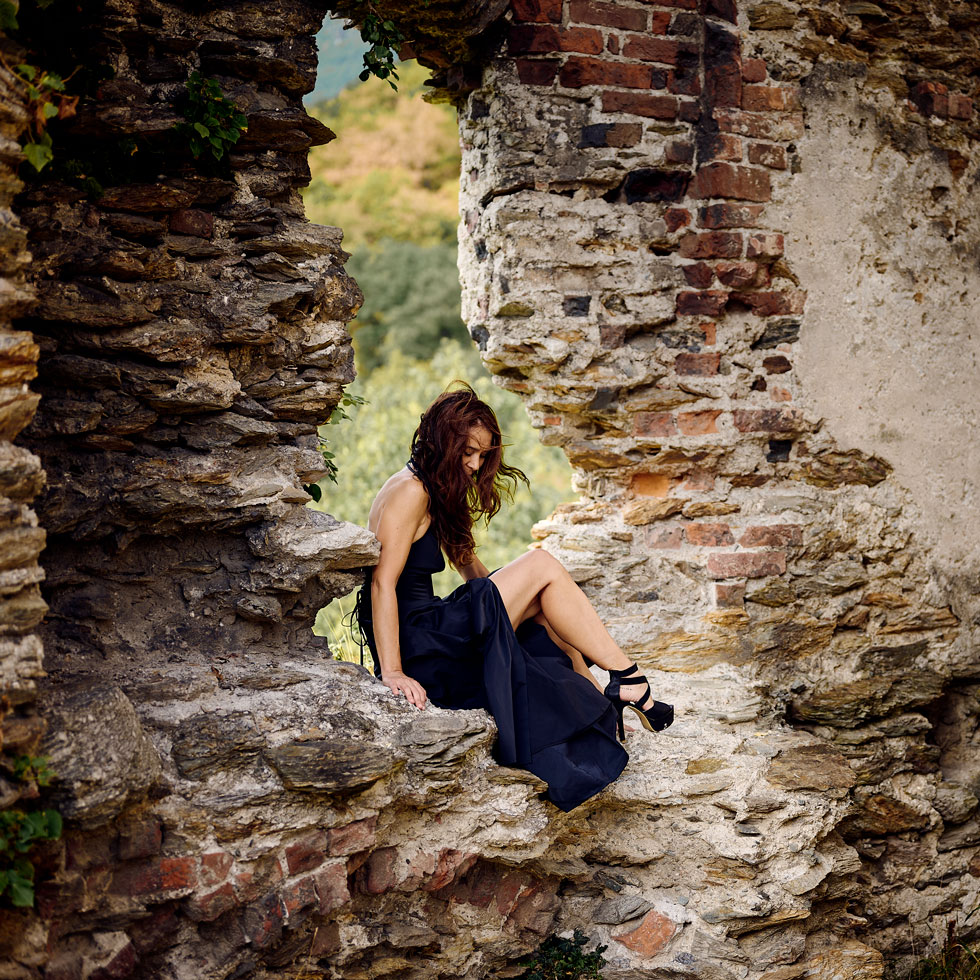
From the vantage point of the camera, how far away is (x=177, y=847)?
2109mm

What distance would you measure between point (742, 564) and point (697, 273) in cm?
103

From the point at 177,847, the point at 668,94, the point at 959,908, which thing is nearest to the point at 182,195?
the point at 177,847

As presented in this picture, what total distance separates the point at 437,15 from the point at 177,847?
8.31 feet

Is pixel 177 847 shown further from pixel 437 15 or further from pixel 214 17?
pixel 437 15

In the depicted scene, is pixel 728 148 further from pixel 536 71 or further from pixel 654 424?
pixel 654 424

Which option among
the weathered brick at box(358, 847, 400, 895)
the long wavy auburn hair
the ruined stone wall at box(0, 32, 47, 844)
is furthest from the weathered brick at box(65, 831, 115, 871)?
the long wavy auburn hair

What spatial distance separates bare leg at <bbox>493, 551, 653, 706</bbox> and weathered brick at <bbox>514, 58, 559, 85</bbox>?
1558 mm

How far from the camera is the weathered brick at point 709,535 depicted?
3498 millimetres

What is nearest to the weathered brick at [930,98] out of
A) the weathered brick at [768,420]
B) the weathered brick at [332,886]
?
the weathered brick at [768,420]

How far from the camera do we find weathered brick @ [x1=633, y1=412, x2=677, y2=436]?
3482mm

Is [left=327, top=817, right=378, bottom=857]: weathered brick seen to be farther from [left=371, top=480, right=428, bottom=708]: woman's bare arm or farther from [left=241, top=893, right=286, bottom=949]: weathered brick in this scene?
[left=371, top=480, right=428, bottom=708]: woman's bare arm

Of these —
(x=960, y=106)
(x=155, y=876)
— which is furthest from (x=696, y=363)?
(x=155, y=876)

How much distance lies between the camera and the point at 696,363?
3.46m

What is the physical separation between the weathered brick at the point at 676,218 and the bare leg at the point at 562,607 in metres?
1.26
